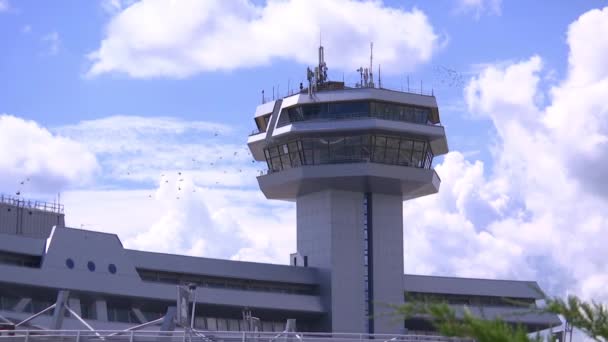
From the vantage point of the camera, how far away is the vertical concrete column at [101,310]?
89875 millimetres

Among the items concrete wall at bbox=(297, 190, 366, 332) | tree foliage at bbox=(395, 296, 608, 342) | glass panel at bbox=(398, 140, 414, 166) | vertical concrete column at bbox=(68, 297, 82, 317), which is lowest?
tree foliage at bbox=(395, 296, 608, 342)

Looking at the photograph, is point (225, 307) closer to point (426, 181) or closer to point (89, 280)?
point (89, 280)

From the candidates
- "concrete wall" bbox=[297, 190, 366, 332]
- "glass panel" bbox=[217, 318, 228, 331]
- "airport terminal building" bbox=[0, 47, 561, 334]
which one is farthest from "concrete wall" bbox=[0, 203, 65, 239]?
"concrete wall" bbox=[297, 190, 366, 332]

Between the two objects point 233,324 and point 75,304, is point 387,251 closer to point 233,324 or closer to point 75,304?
point 233,324

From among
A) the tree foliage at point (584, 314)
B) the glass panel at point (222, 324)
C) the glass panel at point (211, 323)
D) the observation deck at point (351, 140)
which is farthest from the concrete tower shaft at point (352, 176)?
the tree foliage at point (584, 314)

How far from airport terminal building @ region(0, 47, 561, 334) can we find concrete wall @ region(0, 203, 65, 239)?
82 mm

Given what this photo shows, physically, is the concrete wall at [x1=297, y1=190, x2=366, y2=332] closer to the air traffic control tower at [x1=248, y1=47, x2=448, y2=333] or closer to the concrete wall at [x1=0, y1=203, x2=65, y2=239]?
the air traffic control tower at [x1=248, y1=47, x2=448, y2=333]

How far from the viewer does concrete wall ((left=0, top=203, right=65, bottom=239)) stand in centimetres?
9188

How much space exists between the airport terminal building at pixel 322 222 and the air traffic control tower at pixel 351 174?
9 cm

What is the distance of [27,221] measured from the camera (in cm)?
9406

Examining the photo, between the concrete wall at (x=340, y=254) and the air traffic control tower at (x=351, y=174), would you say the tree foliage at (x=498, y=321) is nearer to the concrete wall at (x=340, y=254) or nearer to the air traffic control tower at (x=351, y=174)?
the air traffic control tower at (x=351, y=174)

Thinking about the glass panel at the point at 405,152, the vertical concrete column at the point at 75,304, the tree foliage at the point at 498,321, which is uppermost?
the glass panel at the point at 405,152

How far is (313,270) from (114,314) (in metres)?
18.0

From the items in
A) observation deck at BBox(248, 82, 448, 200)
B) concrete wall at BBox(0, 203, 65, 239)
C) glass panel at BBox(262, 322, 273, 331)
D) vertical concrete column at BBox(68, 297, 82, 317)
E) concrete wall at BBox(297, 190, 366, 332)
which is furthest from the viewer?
glass panel at BBox(262, 322, 273, 331)
